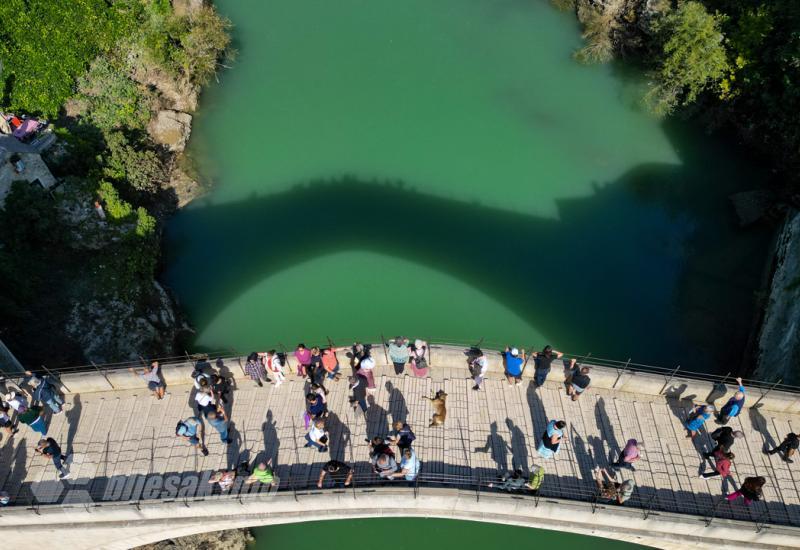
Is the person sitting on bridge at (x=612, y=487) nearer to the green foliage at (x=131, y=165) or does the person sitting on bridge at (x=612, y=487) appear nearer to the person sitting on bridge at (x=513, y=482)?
the person sitting on bridge at (x=513, y=482)

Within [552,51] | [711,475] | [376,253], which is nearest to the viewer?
[711,475]

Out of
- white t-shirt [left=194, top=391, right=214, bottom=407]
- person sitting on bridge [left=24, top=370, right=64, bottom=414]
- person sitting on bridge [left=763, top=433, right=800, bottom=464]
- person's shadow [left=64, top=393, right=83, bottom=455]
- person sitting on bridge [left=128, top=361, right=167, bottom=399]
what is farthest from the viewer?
person's shadow [left=64, top=393, right=83, bottom=455]

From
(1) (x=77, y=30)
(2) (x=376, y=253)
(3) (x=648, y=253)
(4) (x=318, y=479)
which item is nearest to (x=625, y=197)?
(3) (x=648, y=253)

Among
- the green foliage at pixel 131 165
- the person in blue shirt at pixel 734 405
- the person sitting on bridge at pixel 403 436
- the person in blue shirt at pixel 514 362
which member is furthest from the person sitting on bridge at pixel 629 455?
the green foliage at pixel 131 165

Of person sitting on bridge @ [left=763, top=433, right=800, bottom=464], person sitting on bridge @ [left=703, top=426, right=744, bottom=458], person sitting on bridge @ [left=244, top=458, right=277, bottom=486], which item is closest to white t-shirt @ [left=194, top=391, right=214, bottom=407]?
person sitting on bridge @ [left=244, top=458, right=277, bottom=486]

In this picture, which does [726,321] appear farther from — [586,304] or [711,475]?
[711,475]

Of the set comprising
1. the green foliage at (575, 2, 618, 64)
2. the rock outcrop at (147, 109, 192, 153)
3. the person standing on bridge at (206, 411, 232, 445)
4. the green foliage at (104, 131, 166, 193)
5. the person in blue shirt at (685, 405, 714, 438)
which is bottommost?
the person in blue shirt at (685, 405, 714, 438)

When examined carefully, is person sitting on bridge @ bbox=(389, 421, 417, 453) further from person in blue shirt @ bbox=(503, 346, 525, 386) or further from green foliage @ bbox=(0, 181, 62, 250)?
green foliage @ bbox=(0, 181, 62, 250)

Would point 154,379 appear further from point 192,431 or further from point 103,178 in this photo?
point 103,178
